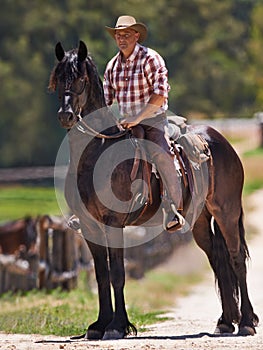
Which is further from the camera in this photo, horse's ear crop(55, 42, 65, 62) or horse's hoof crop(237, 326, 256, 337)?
horse's hoof crop(237, 326, 256, 337)

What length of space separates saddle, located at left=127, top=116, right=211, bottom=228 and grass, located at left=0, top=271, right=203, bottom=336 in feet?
5.37

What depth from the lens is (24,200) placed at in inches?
Result: 1416

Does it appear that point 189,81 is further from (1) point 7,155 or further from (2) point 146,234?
(2) point 146,234

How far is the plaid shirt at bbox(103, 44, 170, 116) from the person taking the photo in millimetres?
9391

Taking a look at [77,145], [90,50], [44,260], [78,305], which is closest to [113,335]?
[77,145]

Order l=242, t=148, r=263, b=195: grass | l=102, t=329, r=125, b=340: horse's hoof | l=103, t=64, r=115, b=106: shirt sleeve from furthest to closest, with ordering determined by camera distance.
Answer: l=242, t=148, r=263, b=195: grass, l=103, t=64, r=115, b=106: shirt sleeve, l=102, t=329, r=125, b=340: horse's hoof

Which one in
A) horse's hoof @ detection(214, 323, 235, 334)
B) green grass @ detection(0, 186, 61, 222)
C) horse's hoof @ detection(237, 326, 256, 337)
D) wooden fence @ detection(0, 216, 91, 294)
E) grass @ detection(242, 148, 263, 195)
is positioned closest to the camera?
horse's hoof @ detection(237, 326, 256, 337)

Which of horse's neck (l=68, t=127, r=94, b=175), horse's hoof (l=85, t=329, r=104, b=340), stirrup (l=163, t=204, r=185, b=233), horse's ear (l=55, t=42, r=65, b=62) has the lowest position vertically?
horse's hoof (l=85, t=329, r=104, b=340)

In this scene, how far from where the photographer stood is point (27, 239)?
16.4m

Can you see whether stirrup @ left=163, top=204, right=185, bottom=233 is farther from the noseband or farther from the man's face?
the man's face

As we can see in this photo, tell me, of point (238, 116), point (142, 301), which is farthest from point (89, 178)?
point (238, 116)

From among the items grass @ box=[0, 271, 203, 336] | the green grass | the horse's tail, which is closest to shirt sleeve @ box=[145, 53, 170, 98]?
the horse's tail

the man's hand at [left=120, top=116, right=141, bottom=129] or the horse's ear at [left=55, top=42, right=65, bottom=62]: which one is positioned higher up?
the horse's ear at [left=55, top=42, right=65, bottom=62]

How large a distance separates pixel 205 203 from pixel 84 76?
214 centimetres
